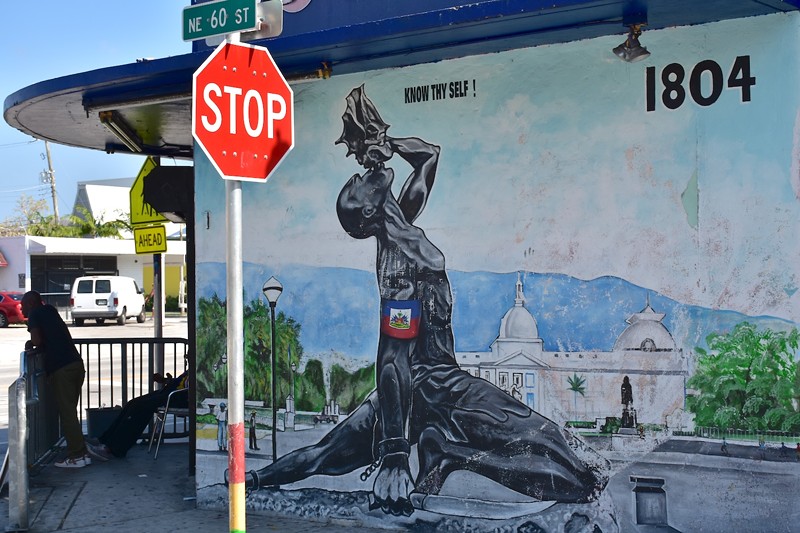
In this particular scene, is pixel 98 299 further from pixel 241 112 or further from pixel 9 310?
pixel 241 112

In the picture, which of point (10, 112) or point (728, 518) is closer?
point (728, 518)

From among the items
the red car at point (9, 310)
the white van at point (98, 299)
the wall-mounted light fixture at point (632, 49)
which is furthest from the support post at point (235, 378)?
the white van at point (98, 299)

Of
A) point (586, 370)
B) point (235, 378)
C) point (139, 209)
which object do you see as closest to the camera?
point (235, 378)

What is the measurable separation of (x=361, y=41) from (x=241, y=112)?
1936 millimetres

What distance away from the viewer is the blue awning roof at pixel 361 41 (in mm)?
6129

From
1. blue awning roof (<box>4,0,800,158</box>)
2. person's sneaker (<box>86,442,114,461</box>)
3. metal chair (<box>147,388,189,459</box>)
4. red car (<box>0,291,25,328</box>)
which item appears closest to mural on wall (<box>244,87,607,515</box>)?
blue awning roof (<box>4,0,800,158</box>)

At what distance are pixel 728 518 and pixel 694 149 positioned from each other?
251 cm

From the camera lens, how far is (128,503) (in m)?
8.70

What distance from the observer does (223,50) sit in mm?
5254

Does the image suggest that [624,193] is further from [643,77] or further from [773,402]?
[773,402]

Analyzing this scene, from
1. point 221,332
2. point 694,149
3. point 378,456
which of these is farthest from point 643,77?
point 221,332

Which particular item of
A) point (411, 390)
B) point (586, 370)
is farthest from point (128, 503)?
point (586, 370)

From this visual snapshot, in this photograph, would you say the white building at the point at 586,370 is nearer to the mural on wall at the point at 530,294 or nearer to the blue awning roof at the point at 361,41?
the mural on wall at the point at 530,294

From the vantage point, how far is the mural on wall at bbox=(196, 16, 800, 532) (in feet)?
20.3
